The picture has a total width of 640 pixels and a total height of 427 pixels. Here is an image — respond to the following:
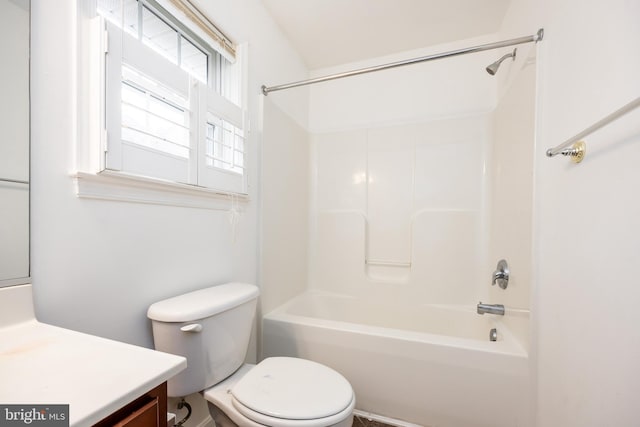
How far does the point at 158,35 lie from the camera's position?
127 centimetres

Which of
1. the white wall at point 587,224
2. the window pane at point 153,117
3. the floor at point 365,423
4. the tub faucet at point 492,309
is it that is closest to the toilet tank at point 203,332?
the window pane at point 153,117

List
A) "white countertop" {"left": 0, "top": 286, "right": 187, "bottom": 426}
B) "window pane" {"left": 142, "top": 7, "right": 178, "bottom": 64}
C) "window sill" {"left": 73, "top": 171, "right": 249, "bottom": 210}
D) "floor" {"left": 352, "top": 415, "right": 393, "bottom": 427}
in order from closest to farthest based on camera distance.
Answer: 1. "white countertop" {"left": 0, "top": 286, "right": 187, "bottom": 426}
2. "window sill" {"left": 73, "top": 171, "right": 249, "bottom": 210}
3. "window pane" {"left": 142, "top": 7, "right": 178, "bottom": 64}
4. "floor" {"left": 352, "top": 415, "right": 393, "bottom": 427}

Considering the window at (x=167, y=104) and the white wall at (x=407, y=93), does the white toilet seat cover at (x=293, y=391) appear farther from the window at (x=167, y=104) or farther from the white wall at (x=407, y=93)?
the white wall at (x=407, y=93)

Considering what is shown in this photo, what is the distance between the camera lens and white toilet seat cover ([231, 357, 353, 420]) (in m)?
0.92

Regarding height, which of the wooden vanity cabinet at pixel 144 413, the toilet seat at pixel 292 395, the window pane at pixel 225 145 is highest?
the window pane at pixel 225 145

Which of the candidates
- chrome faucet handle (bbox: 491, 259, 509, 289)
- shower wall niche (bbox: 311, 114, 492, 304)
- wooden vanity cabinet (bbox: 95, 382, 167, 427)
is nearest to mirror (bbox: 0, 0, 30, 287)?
wooden vanity cabinet (bbox: 95, 382, 167, 427)

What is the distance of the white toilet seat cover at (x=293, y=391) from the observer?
3.02ft

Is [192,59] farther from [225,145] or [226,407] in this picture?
[226,407]

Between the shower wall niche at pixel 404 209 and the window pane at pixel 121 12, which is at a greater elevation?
the window pane at pixel 121 12

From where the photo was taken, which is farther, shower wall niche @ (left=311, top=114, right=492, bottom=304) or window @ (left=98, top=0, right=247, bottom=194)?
shower wall niche @ (left=311, top=114, right=492, bottom=304)

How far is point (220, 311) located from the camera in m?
1.06

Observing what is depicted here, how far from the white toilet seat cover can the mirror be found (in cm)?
76

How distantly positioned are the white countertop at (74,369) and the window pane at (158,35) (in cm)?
111

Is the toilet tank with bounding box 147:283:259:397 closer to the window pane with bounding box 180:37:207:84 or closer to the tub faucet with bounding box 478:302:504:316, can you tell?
the window pane with bounding box 180:37:207:84
